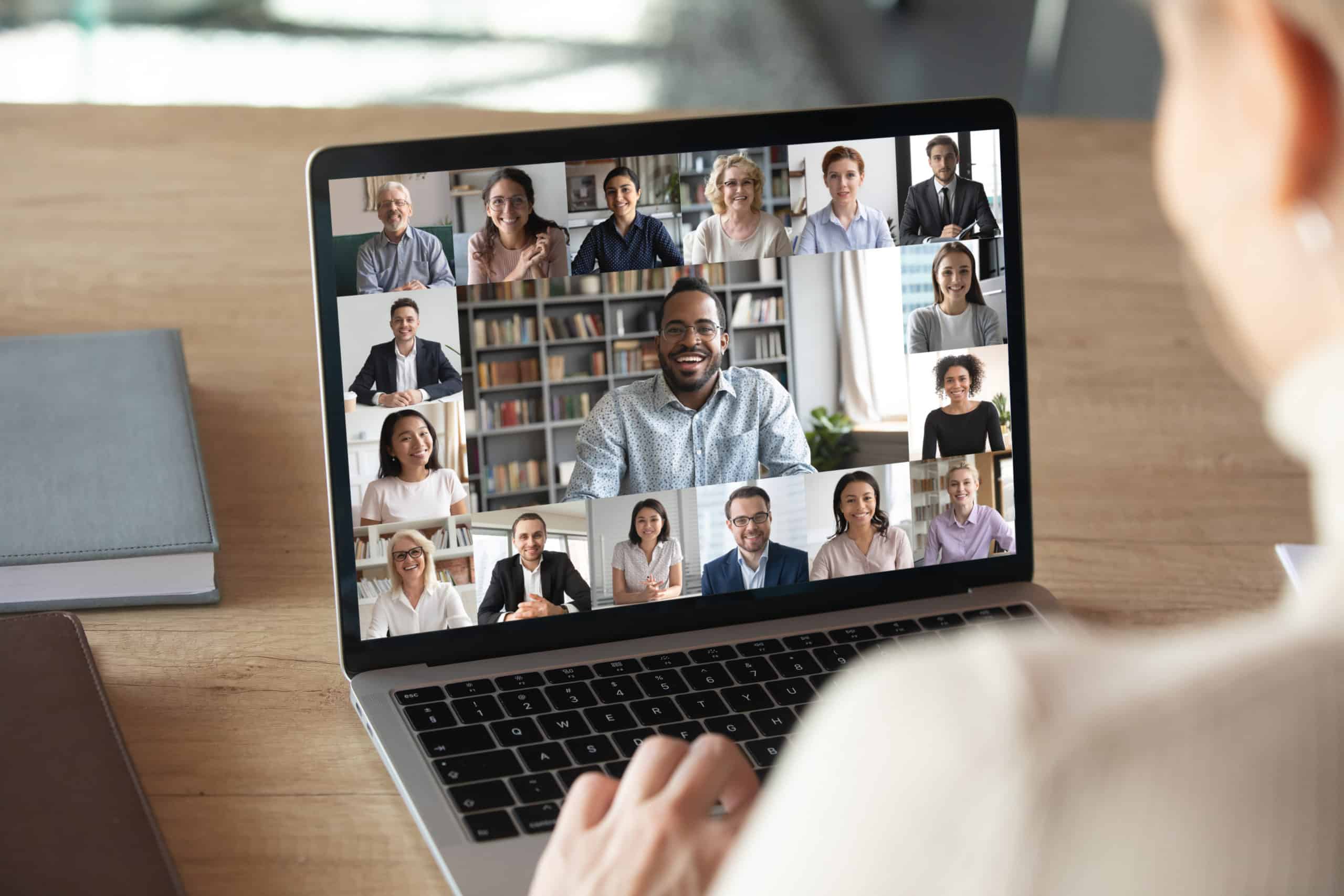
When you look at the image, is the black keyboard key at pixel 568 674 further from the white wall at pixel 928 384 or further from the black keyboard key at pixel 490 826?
the white wall at pixel 928 384

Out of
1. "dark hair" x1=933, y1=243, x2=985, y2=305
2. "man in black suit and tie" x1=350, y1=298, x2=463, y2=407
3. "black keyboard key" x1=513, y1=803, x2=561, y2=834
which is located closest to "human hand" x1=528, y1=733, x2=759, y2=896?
"black keyboard key" x1=513, y1=803, x2=561, y2=834

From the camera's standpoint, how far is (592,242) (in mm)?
723

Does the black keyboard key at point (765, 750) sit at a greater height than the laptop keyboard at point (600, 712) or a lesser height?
lesser

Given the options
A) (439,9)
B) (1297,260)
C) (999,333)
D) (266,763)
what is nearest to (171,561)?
(266,763)

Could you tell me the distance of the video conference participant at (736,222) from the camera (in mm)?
736

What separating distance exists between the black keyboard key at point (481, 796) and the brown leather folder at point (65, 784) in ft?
0.41

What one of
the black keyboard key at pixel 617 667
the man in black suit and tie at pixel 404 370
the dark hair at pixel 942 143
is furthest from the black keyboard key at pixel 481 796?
the dark hair at pixel 942 143

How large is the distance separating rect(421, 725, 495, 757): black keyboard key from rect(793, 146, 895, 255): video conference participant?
12.9 inches

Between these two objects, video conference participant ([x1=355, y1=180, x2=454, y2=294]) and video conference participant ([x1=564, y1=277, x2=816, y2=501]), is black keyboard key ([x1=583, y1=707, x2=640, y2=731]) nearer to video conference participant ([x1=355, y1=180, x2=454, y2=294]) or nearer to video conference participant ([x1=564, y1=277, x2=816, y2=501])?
video conference participant ([x1=564, y1=277, x2=816, y2=501])

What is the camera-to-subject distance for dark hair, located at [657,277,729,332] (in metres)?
0.73

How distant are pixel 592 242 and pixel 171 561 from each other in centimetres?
35

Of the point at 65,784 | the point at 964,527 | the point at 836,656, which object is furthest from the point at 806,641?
the point at 65,784

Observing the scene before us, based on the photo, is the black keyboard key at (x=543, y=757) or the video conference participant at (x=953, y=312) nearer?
the black keyboard key at (x=543, y=757)

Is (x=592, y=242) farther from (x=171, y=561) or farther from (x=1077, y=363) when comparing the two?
(x=1077, y=363)
